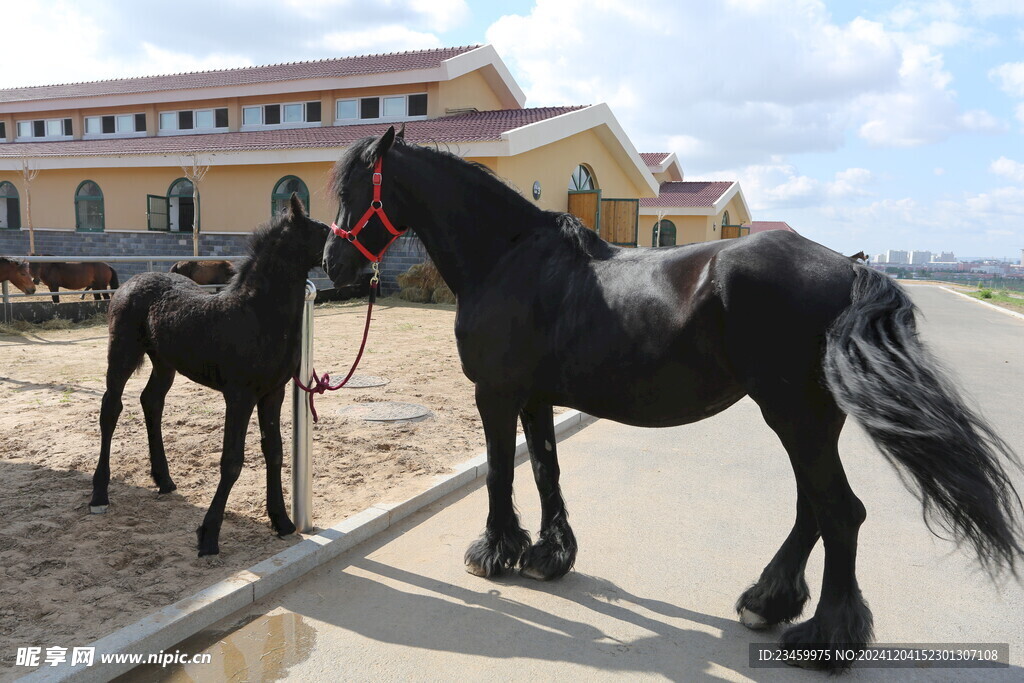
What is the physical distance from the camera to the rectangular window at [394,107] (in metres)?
22.7

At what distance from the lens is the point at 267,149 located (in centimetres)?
1917

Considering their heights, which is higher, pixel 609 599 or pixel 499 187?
pixel 499 187

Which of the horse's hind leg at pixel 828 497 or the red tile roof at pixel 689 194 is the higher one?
the red tile roof at pixel 689 194

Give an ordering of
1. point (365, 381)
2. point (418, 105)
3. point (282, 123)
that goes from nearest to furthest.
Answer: point (365, 381)
point (418, 105)
point (282, 123)

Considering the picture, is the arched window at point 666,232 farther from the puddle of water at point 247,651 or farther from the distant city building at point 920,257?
the distant city building at point 920,257

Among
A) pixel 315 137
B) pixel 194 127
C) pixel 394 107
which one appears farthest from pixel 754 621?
pixel 194 127

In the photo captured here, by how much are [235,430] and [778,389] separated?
2587mm

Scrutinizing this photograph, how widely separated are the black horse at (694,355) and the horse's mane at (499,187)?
0.01m

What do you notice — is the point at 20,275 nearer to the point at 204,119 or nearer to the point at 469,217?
the point at 469,217

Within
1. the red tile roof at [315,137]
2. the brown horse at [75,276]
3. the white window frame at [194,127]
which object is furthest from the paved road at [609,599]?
the white window frame at [194,127]

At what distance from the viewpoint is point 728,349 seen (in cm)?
268

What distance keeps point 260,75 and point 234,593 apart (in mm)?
27392

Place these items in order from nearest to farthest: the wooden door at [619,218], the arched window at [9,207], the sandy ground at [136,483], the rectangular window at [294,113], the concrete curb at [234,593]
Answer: the concrete curb at [234,593]
the sandy ground at [136,483]
the wooden door at [619,218]
the rectangular window at [294,113]
the arched window at [9,207]

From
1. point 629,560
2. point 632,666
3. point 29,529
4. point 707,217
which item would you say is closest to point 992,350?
point 629,560
